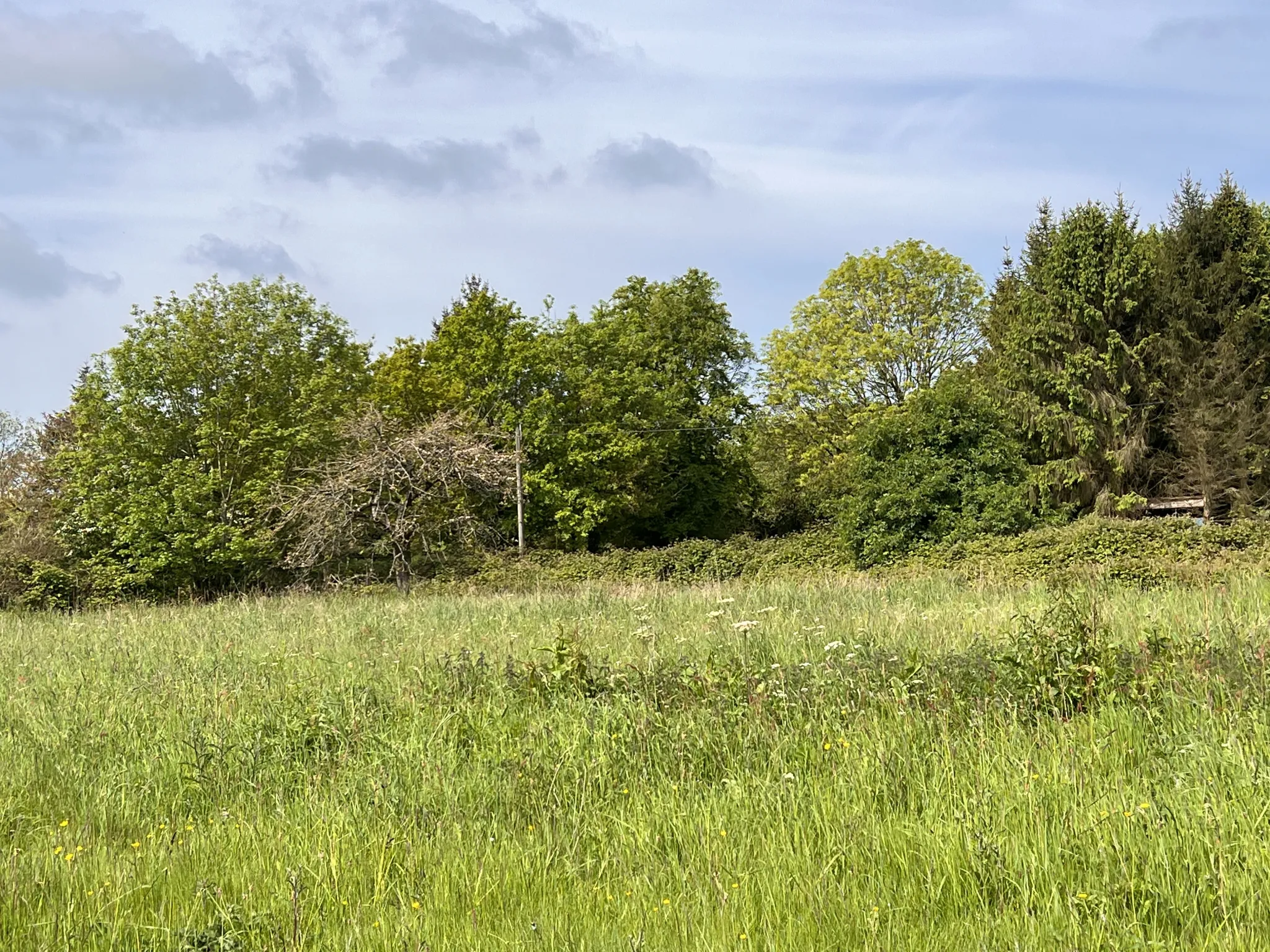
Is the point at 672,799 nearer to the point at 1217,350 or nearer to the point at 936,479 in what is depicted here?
the point at 936,479

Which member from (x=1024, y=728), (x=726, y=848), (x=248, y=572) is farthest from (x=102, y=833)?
(x=248, y=572)

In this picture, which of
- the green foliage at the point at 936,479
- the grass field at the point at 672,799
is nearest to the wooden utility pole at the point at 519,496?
the green foliage at the point at 936,479

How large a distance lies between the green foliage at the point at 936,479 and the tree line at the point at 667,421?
8 cm

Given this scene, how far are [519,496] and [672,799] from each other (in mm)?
24146

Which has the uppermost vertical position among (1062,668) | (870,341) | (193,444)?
(870,341)

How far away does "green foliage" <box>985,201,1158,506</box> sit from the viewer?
28.2 m

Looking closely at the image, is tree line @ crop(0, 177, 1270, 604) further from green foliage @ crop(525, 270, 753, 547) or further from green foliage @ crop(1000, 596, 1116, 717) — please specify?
green foliage @ crop(1000, 596, 1116, 717)

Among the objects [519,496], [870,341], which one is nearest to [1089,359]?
[870,341]

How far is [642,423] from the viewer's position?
33.7m

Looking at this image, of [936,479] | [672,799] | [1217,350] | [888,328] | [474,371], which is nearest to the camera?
[672,799]

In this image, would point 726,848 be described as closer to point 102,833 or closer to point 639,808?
point 639,808

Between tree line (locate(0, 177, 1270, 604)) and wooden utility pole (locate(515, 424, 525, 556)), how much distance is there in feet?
1.39

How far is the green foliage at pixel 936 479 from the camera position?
21906 mm

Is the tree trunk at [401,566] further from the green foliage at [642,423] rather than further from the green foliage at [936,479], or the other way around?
the green foliage at [936,479]
